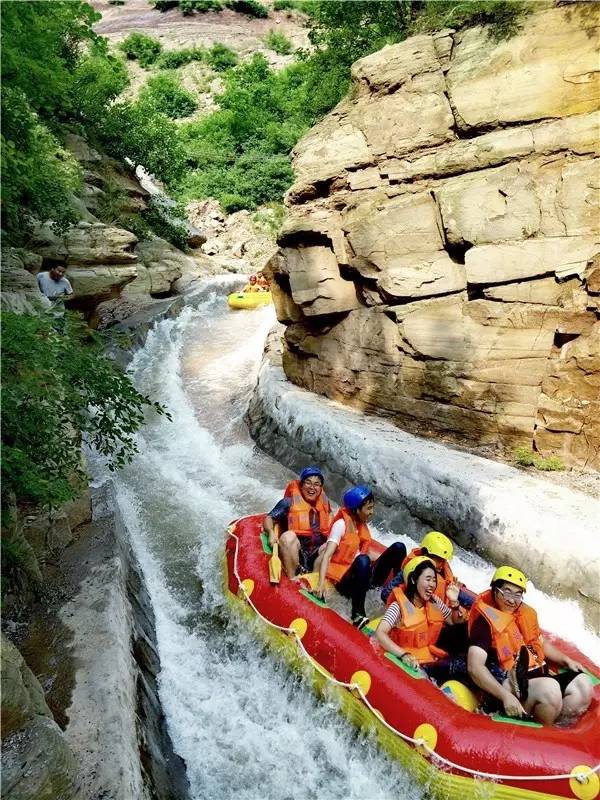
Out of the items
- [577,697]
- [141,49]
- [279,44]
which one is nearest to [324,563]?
[577,697]

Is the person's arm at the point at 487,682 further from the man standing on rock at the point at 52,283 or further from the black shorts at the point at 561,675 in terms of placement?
the man standing on rock at the point at 52,283

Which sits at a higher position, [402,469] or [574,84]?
[574,84]

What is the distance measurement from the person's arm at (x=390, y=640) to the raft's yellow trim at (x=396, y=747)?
397mm

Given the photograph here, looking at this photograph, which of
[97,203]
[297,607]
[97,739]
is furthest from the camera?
[97,203]

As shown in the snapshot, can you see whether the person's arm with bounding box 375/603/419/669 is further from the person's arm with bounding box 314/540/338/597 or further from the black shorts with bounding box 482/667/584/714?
the person's arm with bounding box 314/540/338/597

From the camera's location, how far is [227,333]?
51.1 feet

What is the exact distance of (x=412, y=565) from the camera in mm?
3811

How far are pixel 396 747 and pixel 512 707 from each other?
77 cm

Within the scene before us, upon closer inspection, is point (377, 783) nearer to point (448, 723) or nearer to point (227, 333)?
point (448, 723)

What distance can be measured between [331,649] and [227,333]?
1248cm

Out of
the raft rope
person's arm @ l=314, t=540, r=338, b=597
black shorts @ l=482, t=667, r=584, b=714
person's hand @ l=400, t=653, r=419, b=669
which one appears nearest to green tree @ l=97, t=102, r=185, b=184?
person's arm @ l=314, t=540, r=338, b=597

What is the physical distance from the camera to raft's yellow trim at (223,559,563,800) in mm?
2965

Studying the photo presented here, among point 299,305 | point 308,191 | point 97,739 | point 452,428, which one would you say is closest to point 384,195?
point 308,191

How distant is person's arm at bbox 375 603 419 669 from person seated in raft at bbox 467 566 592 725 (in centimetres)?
42
